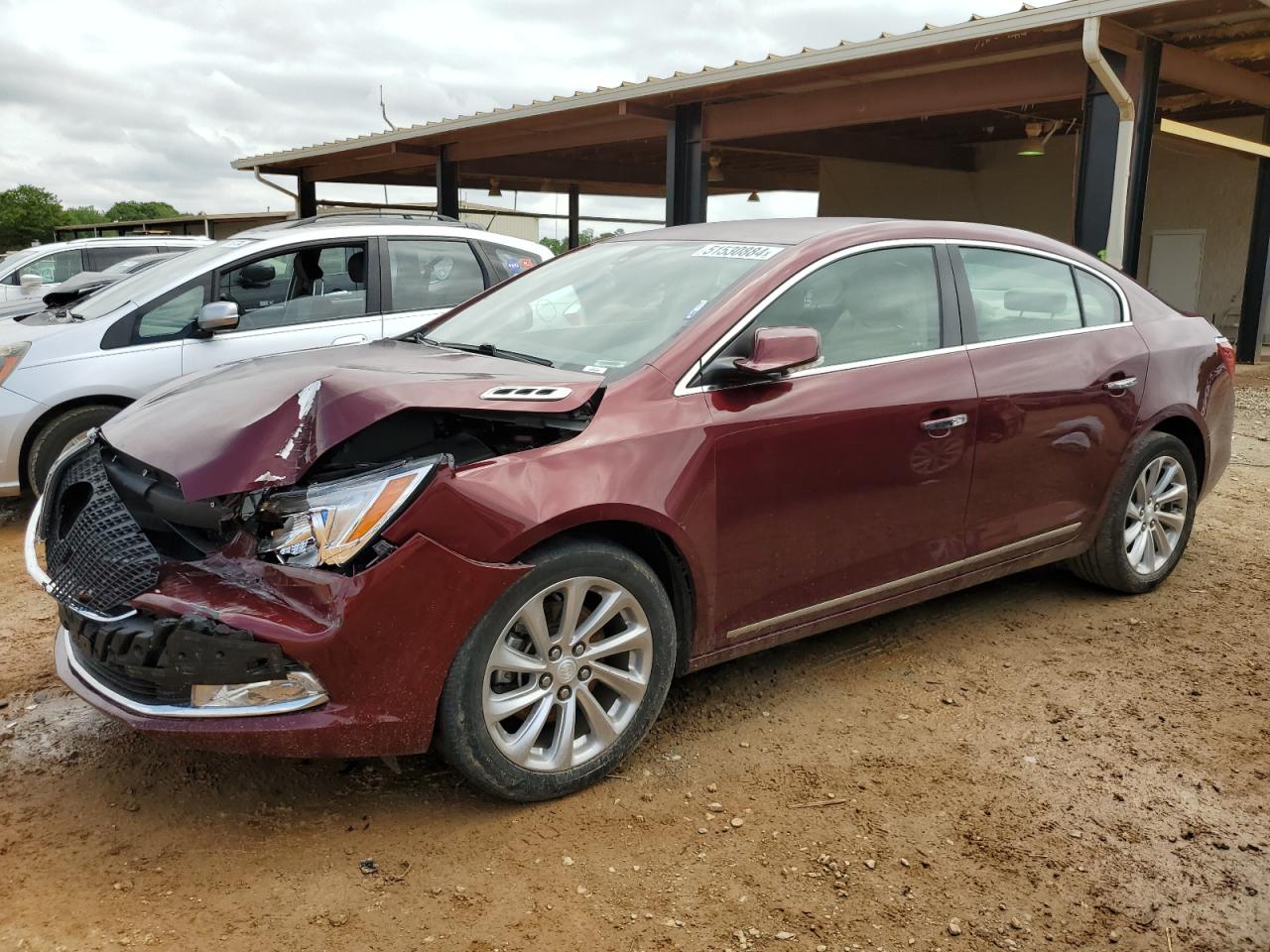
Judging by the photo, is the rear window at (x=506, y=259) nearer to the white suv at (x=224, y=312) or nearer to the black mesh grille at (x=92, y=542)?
the white suv at (x=224, y=312)

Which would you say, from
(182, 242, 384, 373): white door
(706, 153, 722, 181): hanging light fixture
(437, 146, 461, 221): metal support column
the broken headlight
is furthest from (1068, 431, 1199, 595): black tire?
(437, 146, 461, 221): metal support column

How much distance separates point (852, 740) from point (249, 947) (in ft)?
6.08

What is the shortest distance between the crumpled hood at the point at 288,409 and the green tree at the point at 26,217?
59571 millimetres

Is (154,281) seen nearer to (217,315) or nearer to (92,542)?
(217,315)

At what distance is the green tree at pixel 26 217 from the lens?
58.2 m

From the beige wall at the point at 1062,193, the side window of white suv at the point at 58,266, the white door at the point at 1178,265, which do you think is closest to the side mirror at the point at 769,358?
the beige wall at the point at 1062,193

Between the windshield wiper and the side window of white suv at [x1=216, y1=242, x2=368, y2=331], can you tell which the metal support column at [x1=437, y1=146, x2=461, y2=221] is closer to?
the side window of white suv at [x1=216, y1=242, x2=368, y2=331]

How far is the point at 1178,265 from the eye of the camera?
628 inches

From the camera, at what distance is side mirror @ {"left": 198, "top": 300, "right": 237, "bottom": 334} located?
18.5 feet

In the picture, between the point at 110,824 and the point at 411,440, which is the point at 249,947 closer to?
the point at 110,824

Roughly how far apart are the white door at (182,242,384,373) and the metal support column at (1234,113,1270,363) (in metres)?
12.2

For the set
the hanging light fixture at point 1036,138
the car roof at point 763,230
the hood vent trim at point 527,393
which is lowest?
the hood vent trim at point 527,393

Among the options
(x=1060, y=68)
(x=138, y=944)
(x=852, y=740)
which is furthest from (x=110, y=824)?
(x=1060, y=68)

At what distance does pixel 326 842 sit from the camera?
106 inches
